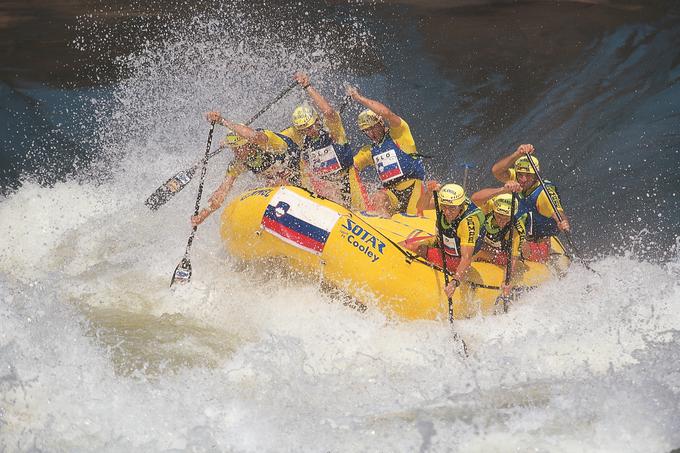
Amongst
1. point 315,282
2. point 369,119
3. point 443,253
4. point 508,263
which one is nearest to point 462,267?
point 443,253

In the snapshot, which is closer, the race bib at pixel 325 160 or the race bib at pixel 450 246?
the race bib at pixel 450 246

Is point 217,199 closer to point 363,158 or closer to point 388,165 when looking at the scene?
point 363,158

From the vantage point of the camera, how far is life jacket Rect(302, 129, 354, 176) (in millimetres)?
7262

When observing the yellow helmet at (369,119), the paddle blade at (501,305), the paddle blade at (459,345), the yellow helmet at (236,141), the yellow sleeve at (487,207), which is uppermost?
the yellow helmet at (369,119)

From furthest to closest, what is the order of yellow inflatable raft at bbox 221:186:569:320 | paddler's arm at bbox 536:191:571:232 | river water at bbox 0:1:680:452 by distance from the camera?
paddler's arm at bbox 536:191:571:232 → yellow inflatable raft at bbox 221:186:569:320 → river water at bbox 0:1:680:452

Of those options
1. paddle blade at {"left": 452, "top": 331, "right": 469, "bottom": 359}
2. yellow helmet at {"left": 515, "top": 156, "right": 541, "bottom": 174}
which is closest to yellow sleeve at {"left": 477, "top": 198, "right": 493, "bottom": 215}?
yellow helmet at {"left": 515, "top": 156, "right": 541, "bottom": 174}

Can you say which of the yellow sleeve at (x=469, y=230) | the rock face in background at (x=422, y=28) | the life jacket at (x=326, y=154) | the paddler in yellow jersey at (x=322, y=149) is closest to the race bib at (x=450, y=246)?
the yellow sleeve at (x=469, y=230)

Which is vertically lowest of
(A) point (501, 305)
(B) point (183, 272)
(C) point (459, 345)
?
(B) point (183, 272)

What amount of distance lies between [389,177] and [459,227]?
1307 mm

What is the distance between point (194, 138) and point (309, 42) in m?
3.91

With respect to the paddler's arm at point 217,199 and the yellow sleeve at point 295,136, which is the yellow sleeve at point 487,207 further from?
the paddler's arm at point 217,199

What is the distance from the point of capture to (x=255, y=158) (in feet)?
23.1

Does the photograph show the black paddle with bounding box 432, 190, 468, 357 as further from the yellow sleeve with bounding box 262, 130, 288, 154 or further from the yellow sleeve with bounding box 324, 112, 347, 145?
the yellow sleeve with bounding box 262, 130, 288, 154

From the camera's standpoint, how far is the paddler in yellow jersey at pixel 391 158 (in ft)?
23.3
